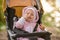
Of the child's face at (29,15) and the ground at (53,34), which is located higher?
the child's face at (29,15)

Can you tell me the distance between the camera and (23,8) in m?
2.01

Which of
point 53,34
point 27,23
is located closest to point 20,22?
point 27,23

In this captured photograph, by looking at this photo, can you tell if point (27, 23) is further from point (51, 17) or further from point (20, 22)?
point (51, 17)

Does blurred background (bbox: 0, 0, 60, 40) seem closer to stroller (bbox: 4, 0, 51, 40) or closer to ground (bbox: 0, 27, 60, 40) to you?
ground (bbox: 0, 27, 60, 40)

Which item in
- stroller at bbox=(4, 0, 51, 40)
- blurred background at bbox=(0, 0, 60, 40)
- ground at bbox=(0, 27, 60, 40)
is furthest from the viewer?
blurred background at bbox=(0, 0, 60, 40)

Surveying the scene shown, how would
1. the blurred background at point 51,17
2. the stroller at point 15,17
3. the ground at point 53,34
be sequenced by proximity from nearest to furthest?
the stroller at point 15,17, the ground at point 53,34, the blurred background at point 51,17

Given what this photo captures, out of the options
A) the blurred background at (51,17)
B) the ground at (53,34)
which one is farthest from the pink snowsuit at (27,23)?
the blurred background at (51,17)

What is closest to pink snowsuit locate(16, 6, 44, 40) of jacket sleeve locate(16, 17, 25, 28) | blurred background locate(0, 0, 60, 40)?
jacket sleeve locate(16, 17, 25, 28)

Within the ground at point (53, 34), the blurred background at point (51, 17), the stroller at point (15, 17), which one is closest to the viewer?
the stroller at point (15, 17)

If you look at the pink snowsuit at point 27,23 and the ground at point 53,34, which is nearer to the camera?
the pink snowsuit at point 27,23

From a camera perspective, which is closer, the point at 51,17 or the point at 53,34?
the point at 53,34

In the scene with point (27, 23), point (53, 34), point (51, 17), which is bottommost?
point (53, 34)

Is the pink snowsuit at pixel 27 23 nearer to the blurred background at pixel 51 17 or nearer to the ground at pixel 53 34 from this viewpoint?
the ground at pixel 53 34

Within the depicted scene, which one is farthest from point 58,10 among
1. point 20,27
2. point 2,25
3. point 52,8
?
A: point 20,27
